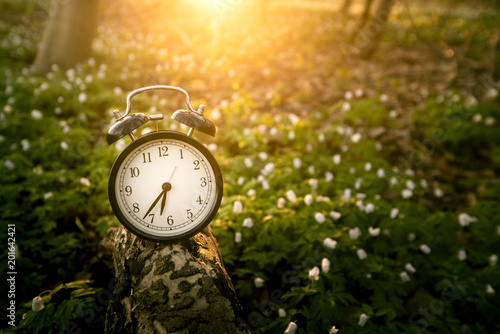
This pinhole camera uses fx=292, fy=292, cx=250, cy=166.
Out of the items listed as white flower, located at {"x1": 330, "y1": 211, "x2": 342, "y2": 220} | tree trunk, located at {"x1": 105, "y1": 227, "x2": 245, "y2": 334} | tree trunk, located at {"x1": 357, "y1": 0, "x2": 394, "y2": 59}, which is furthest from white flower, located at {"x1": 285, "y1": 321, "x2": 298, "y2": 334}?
tree trunk, located at {"x1": 357, "y1": 0, "x2": 394, "y2": 59}

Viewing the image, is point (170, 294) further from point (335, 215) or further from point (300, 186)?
point (300, 186)

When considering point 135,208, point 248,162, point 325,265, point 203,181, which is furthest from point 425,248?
point 135,208

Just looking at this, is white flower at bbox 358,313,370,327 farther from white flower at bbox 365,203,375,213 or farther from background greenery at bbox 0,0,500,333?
white flower at bbox 365,203,375,213

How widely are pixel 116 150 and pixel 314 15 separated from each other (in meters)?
15.2

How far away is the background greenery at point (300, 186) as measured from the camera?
279 centimetres

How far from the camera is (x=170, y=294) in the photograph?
202 cm

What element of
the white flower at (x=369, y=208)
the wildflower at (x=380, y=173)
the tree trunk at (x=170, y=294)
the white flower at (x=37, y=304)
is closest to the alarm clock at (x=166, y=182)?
the tree trunk at (x=170, y=294)

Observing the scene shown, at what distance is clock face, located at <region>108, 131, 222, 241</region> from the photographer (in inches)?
79.4

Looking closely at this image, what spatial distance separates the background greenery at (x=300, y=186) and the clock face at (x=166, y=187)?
0.82 metres

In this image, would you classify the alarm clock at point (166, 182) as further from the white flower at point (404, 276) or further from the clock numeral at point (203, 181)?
the white flower at point (404, 276)

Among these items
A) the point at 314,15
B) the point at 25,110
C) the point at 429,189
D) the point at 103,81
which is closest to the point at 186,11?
the point at 314,15

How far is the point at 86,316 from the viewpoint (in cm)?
249

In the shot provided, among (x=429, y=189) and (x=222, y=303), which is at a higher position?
(x=222, y=303)

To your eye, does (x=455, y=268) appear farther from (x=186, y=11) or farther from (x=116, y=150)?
(x=186, y=11)
